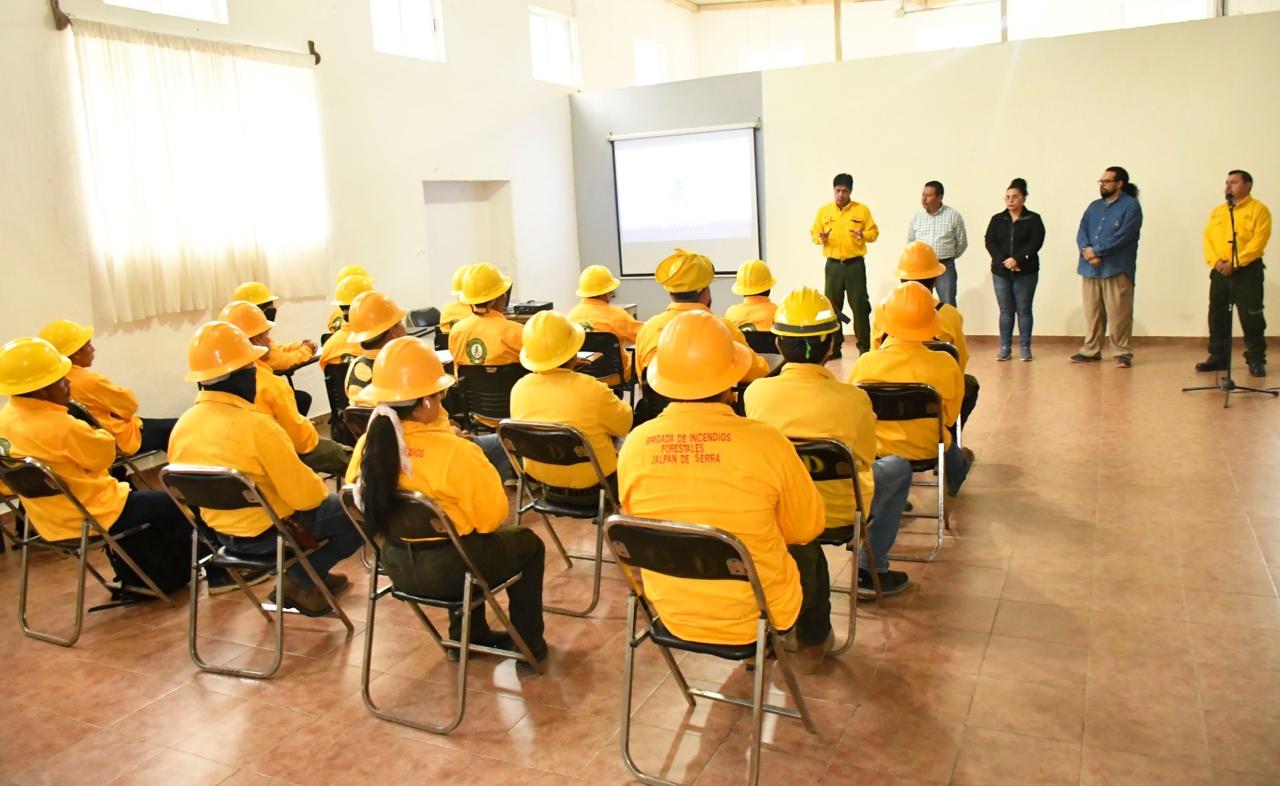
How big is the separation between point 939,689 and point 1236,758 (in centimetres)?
81

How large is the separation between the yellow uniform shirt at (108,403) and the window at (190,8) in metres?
3.29

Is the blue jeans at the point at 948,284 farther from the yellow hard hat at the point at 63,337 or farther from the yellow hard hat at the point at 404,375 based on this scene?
the yellow hard hat at the point at 63,337

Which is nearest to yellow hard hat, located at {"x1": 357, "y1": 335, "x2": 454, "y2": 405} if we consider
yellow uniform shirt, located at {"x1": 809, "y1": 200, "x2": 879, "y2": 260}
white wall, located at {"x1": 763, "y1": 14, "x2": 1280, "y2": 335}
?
yellow uniform shirt, located at {"x1": 809, "y1": 200, "x2": 879, "y2": 260}

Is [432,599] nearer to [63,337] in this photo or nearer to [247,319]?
[247,319]

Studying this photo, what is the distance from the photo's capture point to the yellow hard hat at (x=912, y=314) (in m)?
4.04

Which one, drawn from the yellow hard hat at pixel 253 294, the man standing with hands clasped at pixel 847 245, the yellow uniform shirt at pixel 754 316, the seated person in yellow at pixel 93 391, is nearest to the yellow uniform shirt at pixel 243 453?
the seated person in yellow at pixel 93 391

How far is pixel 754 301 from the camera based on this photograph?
18.8 feet

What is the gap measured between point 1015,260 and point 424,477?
662cm

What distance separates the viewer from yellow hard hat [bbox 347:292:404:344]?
4500 millimetres

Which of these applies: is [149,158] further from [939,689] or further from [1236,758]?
[1236,758]

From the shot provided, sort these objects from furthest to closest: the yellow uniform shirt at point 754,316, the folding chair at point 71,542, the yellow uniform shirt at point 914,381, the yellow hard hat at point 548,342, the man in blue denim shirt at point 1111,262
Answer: the man in blue denim shirt at point 1111,262, the yellow uniform shirt at point 754,316, the yellow uniform shirt at point 914,381, the yellow hard hat at point 548,342, the folding chair at point 71,542

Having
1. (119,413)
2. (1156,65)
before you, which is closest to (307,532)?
(119,413)

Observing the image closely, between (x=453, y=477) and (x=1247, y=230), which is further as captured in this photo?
(x=1247, y=230)

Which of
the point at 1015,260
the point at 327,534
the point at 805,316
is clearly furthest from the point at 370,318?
the point at 1015,260
